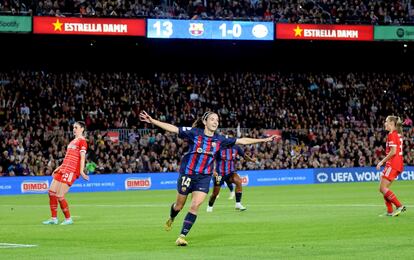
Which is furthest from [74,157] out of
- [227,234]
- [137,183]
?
[137,183]

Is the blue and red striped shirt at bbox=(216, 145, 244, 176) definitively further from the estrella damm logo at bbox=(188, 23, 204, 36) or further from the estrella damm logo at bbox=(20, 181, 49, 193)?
the estrella damm logo at bbox=(188, 23, 204, 36)

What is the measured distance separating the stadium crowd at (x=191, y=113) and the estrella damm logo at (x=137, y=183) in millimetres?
670

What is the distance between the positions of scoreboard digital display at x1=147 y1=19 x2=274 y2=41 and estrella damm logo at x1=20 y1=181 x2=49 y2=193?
11872 millimetres

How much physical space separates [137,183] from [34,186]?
5333 mm

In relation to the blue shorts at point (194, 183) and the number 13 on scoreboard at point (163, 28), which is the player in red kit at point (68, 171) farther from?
the number 13 on scoreboard at point (163, 28)

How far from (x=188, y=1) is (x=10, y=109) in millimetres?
12169

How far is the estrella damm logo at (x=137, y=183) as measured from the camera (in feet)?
140

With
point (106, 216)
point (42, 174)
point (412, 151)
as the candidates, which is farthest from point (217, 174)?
point (412, 151)

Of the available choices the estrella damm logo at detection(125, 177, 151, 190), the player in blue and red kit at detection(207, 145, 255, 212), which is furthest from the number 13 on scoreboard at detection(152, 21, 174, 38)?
the player in blue and red kit at detection(207, 145, 255, 212)

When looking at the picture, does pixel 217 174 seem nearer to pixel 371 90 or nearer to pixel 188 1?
pixel 188 1

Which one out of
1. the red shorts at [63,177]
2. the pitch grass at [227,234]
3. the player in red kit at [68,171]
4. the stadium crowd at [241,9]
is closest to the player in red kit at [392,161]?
the pitch grass at [227,234]

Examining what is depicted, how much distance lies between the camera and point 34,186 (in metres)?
39.7

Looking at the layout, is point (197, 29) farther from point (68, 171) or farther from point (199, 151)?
point (199, 151)

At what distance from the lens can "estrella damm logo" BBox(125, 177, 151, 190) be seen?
42562 mm
